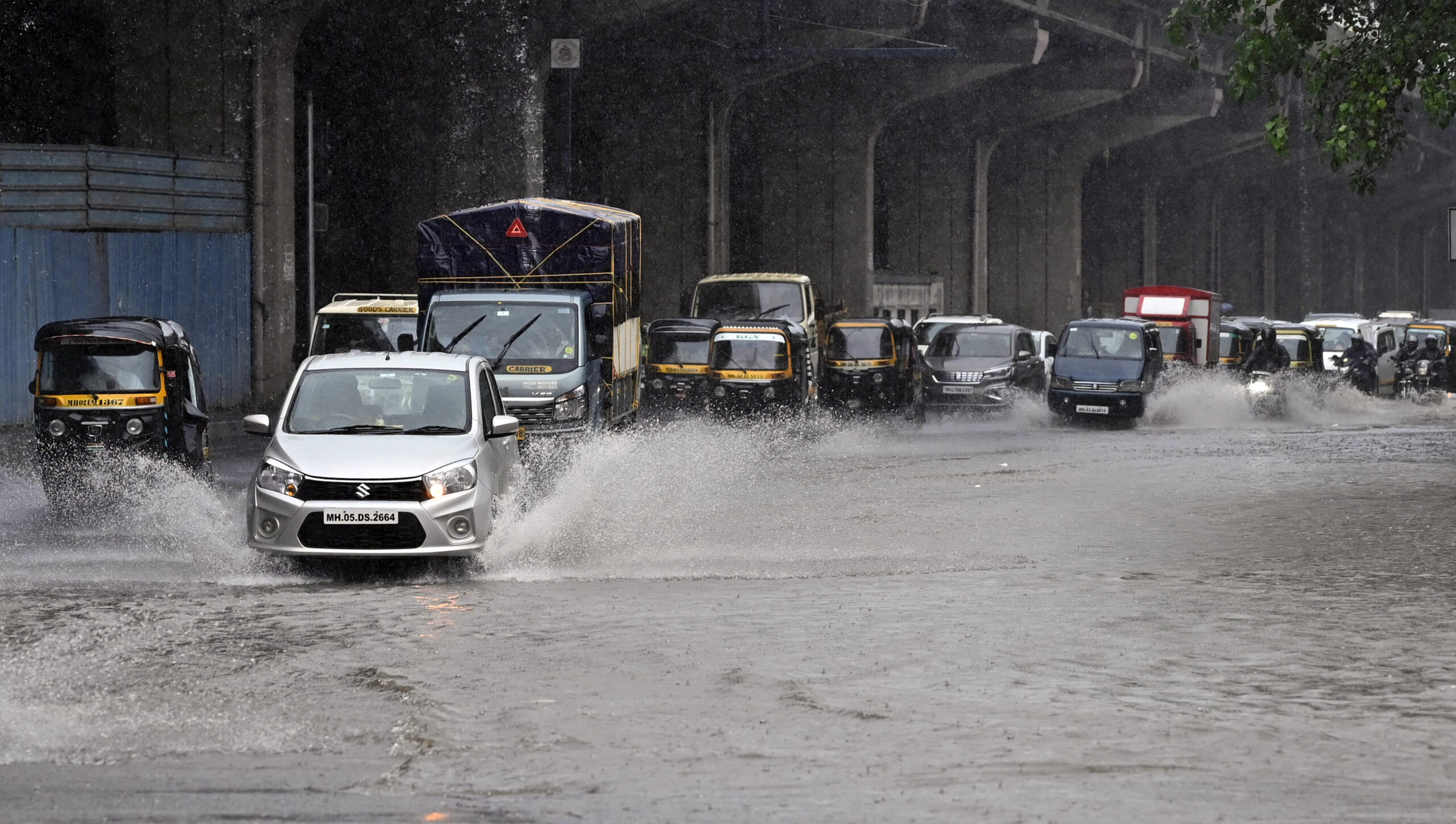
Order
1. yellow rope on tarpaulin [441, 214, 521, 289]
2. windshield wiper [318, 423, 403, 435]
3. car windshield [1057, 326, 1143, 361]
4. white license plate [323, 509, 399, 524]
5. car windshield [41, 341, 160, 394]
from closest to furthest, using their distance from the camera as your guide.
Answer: white license plate [323, 509, 399, 524]
windshield wiper [318, 423, 403, 435]
car windshield [41, 341, 160, 394]
yellow rope on tarpaulin [441, 214, 521, 289]
car windshield [1057, 326, 1143, 361]

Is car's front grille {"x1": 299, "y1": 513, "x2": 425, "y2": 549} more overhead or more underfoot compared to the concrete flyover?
more underfoot

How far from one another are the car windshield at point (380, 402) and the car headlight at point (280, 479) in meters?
0.55

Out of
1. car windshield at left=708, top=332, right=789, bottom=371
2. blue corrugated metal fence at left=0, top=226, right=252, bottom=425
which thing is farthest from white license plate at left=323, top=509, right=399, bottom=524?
car windshield at left=708, top=332, right=789, bottom=371

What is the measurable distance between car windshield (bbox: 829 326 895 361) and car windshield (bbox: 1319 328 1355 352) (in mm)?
18942

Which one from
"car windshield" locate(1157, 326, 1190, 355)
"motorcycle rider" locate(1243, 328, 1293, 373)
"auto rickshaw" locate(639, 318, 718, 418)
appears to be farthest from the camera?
"motorcycle rider" locate(1243, 328, 1293, 373)

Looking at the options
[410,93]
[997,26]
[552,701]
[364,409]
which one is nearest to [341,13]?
[410,93]

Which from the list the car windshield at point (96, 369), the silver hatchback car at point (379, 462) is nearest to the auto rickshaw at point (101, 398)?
the car windshield at point (96, 369)

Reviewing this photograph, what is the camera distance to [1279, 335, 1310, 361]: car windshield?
41.0m

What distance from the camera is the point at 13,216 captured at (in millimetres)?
26109

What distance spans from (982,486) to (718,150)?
25.8 meters

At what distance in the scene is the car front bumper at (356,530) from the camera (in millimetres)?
11664

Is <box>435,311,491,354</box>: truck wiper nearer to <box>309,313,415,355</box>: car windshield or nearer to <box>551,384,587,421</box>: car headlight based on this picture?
<box>551,384,587,421</box>: car headlight

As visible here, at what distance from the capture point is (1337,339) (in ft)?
151

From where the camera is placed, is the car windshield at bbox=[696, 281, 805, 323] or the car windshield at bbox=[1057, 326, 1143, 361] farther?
the car windshield at bbox=[696, 281, 805, 323]
